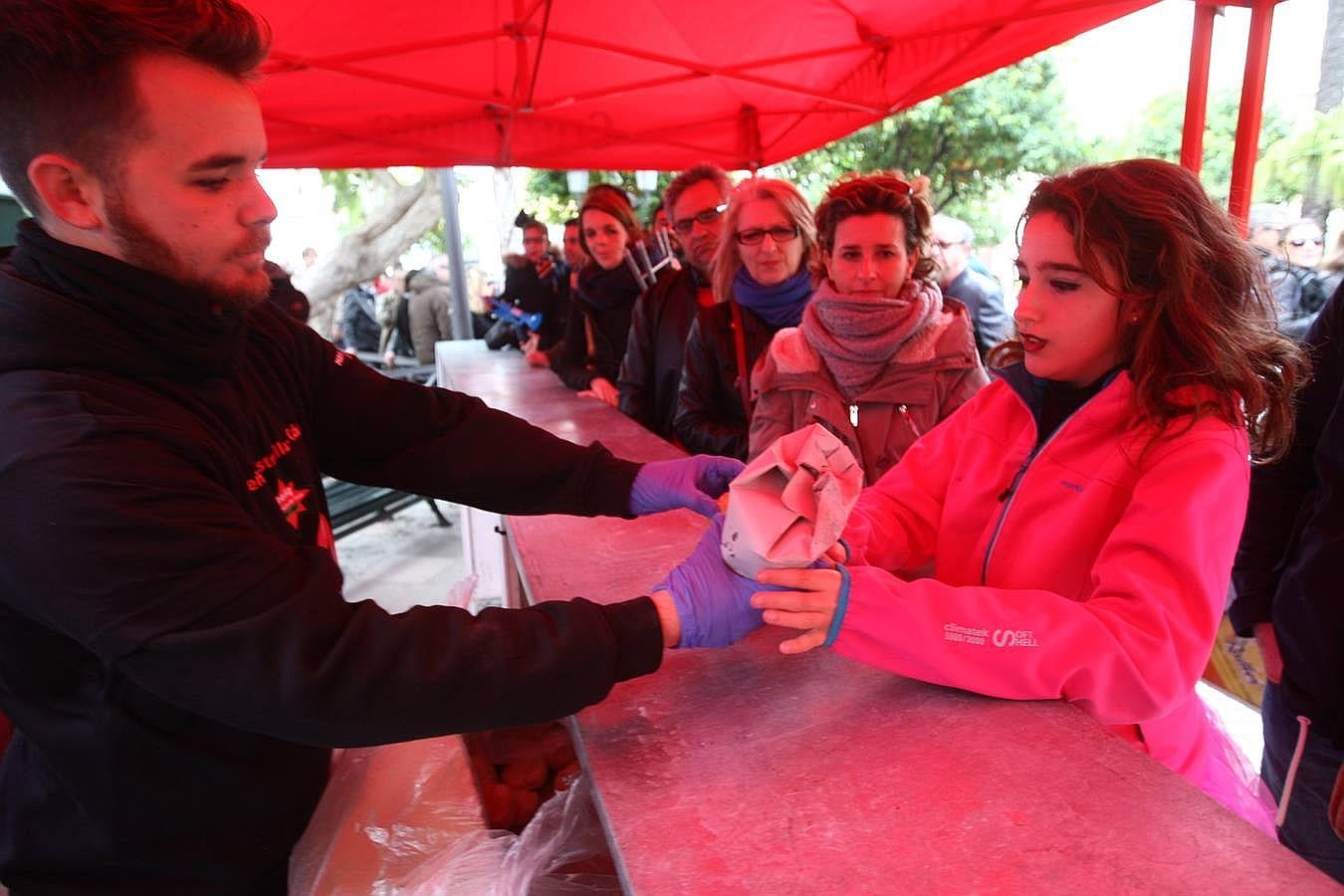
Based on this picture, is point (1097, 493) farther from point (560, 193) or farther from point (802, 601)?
point (560, 193)

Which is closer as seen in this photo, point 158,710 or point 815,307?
point 158,710

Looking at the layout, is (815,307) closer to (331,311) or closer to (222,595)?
(222,595)

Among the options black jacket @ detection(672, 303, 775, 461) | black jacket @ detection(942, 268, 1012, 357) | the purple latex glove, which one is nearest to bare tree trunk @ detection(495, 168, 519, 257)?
black jacket @ detection(942, 268, 1012, 357)

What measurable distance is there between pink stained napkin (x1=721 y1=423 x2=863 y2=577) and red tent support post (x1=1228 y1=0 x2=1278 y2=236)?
199 centimetres

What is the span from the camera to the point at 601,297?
4.49m

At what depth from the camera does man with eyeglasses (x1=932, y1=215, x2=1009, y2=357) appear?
456 centimetres

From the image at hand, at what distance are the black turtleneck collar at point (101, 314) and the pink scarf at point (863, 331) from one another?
1.74 m

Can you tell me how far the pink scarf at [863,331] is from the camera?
92.7 inches

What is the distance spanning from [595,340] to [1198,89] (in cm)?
298

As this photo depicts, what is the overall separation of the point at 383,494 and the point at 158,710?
17.1ft

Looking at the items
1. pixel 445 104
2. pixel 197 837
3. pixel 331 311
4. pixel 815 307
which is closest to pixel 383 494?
pixel 445 104

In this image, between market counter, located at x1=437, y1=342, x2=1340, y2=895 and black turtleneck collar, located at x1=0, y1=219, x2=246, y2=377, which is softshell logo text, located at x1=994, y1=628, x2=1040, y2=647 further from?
black turtleneck collar, located at x1=0, y1=219, x2=246, y2=377

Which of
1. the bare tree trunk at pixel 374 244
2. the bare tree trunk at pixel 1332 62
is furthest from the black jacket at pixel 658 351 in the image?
the bare tree trunk at pixel 374 244

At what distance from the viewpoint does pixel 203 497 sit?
0.93 metres
